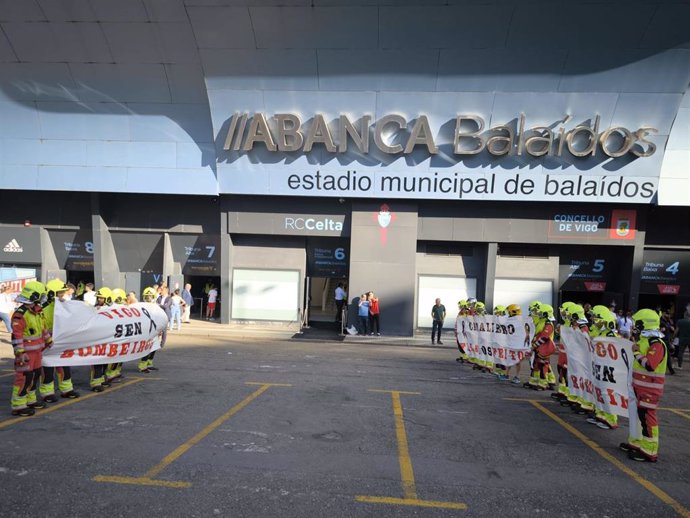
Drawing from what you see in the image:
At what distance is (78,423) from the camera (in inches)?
223

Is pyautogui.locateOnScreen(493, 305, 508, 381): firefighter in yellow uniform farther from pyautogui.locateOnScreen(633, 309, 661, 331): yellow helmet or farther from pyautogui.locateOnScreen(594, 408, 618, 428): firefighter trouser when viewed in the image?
pyautogui.locateOnScreen(633, 309, 661, 331): yellow helmet

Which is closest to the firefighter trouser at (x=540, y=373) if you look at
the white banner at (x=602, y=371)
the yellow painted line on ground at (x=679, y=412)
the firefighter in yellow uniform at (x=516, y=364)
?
the firefighter in yellow uniform at (x=516, y=364)

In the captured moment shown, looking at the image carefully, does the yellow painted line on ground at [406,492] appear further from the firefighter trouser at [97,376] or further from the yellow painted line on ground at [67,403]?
the firefighter trouser at [97,376]

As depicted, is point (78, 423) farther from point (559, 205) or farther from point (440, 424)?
point (559, 205)

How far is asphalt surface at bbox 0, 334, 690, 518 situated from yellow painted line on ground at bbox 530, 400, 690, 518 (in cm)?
2

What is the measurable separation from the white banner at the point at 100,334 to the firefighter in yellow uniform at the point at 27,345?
0.98 feet

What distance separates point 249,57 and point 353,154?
539 cm

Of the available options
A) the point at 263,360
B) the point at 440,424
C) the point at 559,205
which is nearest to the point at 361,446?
the point at 440,424

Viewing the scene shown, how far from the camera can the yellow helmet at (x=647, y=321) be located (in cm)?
539

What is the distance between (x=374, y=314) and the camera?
17.3 metres

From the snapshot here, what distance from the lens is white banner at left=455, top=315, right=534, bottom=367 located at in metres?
9.44

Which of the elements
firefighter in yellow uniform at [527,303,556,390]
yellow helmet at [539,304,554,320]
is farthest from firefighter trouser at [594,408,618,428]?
yellow helmet at [539,304,554,320]

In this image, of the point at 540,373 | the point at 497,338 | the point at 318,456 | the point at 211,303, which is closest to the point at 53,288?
A: the point at 318,456

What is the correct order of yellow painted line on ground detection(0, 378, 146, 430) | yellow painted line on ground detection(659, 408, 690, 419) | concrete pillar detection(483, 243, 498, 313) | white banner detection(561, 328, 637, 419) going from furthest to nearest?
concrete pillar detection(483, 243, 498, 313), yellow painted line on ground detection(659, 408, 690, 419), white banner detection(561, 328, 637, 419), yellow painted line on ground detection(0, 378, 146, 430)
